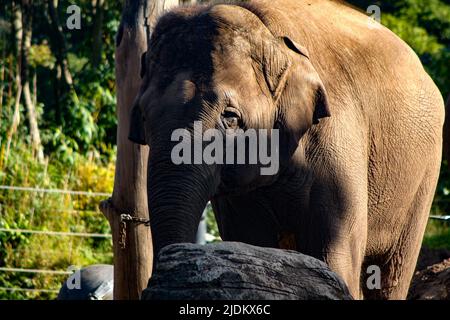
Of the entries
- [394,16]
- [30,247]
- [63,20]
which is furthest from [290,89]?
[394,16]

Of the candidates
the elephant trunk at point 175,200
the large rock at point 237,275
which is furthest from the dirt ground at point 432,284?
the large rock at point 237,275

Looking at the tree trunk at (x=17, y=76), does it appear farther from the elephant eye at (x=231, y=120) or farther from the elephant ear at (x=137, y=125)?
the elephant eye at (x=231, y=120)

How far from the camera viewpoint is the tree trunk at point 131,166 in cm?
777

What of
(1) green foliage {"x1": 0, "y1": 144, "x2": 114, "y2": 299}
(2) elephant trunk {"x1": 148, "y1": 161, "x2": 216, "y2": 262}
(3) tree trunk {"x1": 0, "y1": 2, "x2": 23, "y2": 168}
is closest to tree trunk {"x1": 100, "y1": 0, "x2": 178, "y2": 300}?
(2) elephant trunk {"x1": 148, "y1": 161, "x2": 216, "y2": 262}

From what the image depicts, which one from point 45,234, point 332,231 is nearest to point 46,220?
point 45,234

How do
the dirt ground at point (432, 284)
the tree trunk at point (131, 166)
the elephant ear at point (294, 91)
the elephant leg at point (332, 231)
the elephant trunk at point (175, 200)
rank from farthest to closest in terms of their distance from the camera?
the dirt ground at point (432, 284)
the tree trunk at point (131, 166)
the elephant leg at point (332, 231)
the elephant ear at point (294, 91)
the elephant trunk at point (175, 200)

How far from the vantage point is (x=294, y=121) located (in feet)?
20.7

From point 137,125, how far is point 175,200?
2.49ft

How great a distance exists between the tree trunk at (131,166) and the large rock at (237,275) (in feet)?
9.53

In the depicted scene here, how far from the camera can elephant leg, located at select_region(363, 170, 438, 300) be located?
Answer: 24.7 feet

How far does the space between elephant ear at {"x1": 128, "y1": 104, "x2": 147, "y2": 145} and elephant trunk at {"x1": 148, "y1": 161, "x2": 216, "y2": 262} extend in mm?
487

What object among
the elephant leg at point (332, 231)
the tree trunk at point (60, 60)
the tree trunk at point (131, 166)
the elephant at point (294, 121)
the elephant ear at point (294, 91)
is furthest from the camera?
the tree trunk at point (60, 60)

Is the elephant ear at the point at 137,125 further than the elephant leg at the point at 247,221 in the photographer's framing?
No
